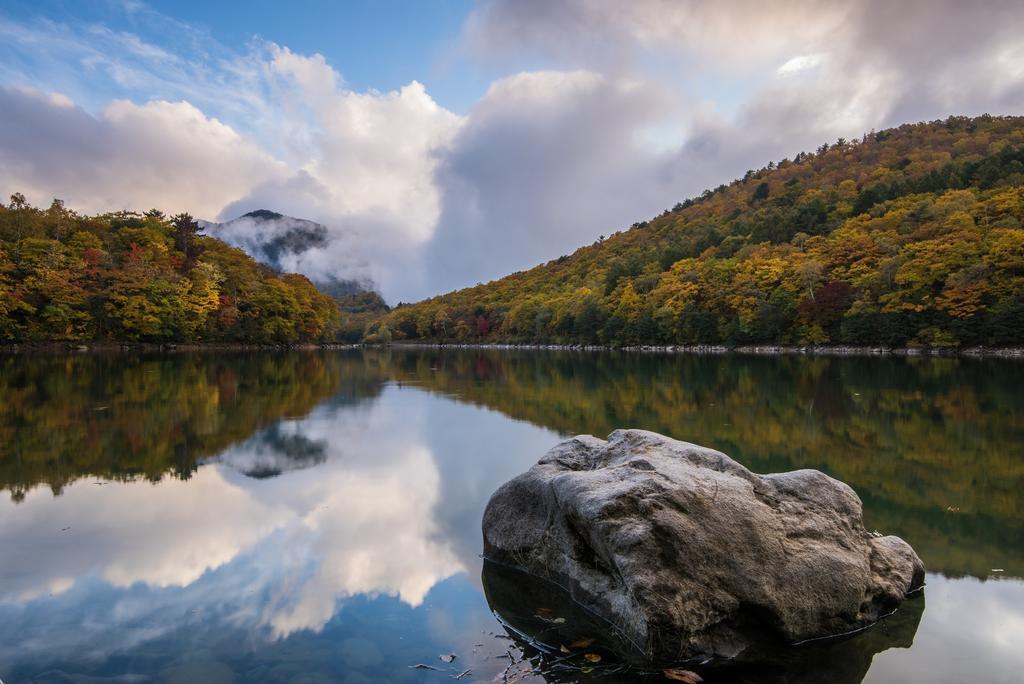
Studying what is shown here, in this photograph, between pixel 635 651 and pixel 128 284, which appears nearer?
pixel 635 651

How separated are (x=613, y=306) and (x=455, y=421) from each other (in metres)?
73.1

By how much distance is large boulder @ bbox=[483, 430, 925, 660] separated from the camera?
15.7 ft

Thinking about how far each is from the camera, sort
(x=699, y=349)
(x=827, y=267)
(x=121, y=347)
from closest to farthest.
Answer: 1. (x=121, y=347)
2. (x=827, y=267)
3. (x=699, y=349)

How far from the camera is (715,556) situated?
4.91 metres

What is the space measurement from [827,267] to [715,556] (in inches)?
2639

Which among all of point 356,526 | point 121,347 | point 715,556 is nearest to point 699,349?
point 121,347

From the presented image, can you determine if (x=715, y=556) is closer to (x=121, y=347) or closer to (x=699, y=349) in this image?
(x=699, y=349)

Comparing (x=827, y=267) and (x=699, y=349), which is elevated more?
(x=827, y=267)

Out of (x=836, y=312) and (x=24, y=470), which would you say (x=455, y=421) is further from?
(x=836, y=312)

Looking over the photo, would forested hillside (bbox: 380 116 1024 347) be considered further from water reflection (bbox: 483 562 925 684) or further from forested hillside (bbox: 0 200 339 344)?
water reflection (bbox: 483 562 925 684)

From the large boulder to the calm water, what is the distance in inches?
15.3

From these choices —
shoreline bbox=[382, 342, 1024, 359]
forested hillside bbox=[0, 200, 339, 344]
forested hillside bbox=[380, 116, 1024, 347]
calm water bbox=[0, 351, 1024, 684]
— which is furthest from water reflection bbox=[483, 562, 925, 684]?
forested hillside bbox=[0, 200, 339, 344]

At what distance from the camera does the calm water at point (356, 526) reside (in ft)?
15.9

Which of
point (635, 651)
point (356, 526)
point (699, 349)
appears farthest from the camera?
point (699, 349)
